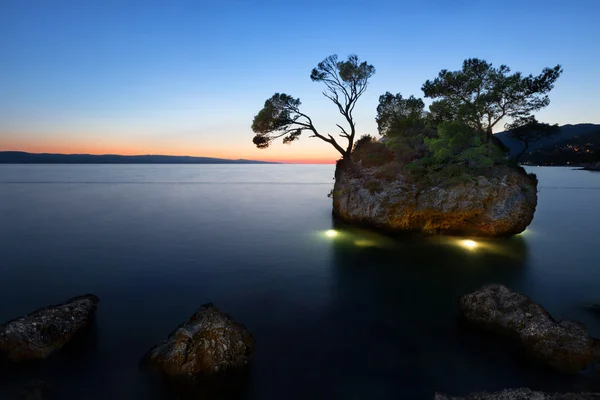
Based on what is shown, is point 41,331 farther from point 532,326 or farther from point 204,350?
point 532,326

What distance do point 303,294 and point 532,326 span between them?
911 cm

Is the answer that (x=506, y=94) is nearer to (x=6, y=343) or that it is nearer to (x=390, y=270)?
(x=390, y=270)

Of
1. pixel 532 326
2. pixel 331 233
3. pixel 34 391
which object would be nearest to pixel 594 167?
pixel 331 233

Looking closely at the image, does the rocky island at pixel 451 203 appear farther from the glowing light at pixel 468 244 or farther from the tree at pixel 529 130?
the tree at pixel 529 130

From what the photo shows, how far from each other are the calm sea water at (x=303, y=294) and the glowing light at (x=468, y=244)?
580 millimetres

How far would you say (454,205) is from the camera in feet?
74.0

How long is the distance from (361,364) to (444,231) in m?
18.6

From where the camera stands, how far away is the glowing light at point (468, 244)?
70.7 feet

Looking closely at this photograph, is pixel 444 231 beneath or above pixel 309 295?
above

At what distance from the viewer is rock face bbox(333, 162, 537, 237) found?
22.0 m

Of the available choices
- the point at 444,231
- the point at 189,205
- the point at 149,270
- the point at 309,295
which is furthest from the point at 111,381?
the point at 189,205

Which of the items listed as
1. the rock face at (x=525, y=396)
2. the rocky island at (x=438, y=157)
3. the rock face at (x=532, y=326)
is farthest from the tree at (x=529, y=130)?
the rock face at (x=525, y=396)

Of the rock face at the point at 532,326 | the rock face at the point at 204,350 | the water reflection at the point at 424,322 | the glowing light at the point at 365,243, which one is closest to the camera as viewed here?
the rock face at the point at 204,350

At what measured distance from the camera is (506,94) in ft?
88.4
